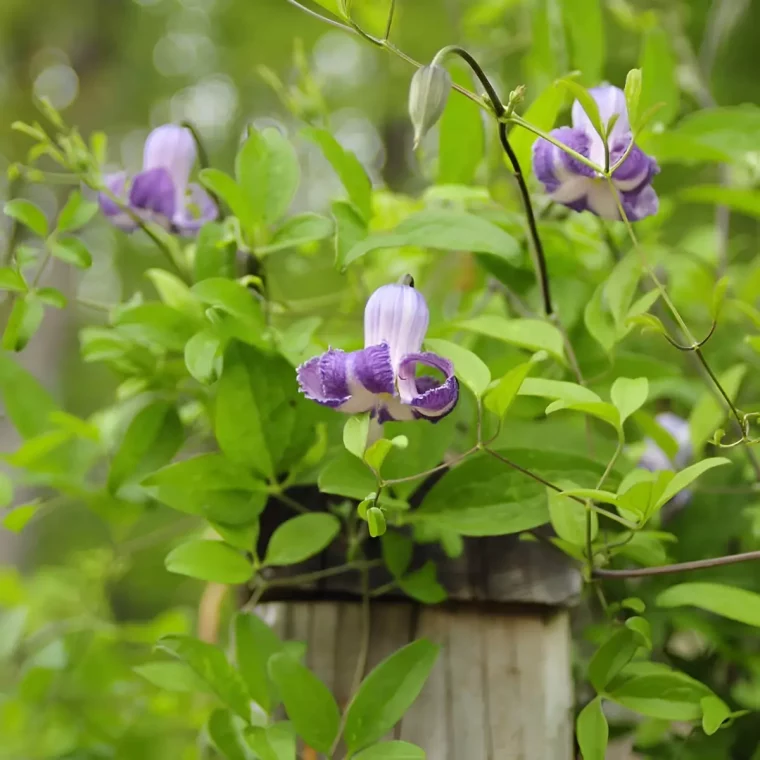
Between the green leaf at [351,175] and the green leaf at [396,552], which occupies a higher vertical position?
the green leaf at [351,175]

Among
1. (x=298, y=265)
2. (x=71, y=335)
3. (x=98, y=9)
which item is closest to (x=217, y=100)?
(x=98, y=9)

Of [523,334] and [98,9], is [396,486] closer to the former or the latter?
[523,334]

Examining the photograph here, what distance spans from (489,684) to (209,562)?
0.19m

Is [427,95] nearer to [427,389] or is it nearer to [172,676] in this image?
[427,389]

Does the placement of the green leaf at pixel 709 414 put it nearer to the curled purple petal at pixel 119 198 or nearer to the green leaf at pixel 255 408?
the green leaf at pixel 255 408

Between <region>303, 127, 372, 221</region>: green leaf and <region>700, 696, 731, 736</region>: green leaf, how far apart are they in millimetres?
315

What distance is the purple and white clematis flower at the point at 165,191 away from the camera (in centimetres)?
54

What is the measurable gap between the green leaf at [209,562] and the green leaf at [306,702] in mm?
49

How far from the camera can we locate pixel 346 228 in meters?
0.43

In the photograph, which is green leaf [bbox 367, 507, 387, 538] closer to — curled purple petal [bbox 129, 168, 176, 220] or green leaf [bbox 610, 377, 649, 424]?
green leaf [bbox 610, 377, 649, 424]

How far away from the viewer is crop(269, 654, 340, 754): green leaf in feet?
1.35

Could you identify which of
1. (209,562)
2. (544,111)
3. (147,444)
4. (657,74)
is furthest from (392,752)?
(657,74)

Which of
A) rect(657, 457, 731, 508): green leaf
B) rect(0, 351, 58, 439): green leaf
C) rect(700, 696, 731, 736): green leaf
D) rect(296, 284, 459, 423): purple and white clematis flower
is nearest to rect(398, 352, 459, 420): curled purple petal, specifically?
rect(296, 284, 459, 423): purple and white clematis flower

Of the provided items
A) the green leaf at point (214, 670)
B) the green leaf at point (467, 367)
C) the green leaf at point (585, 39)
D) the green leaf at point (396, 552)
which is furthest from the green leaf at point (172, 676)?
the green leaf at point (585, 39)
